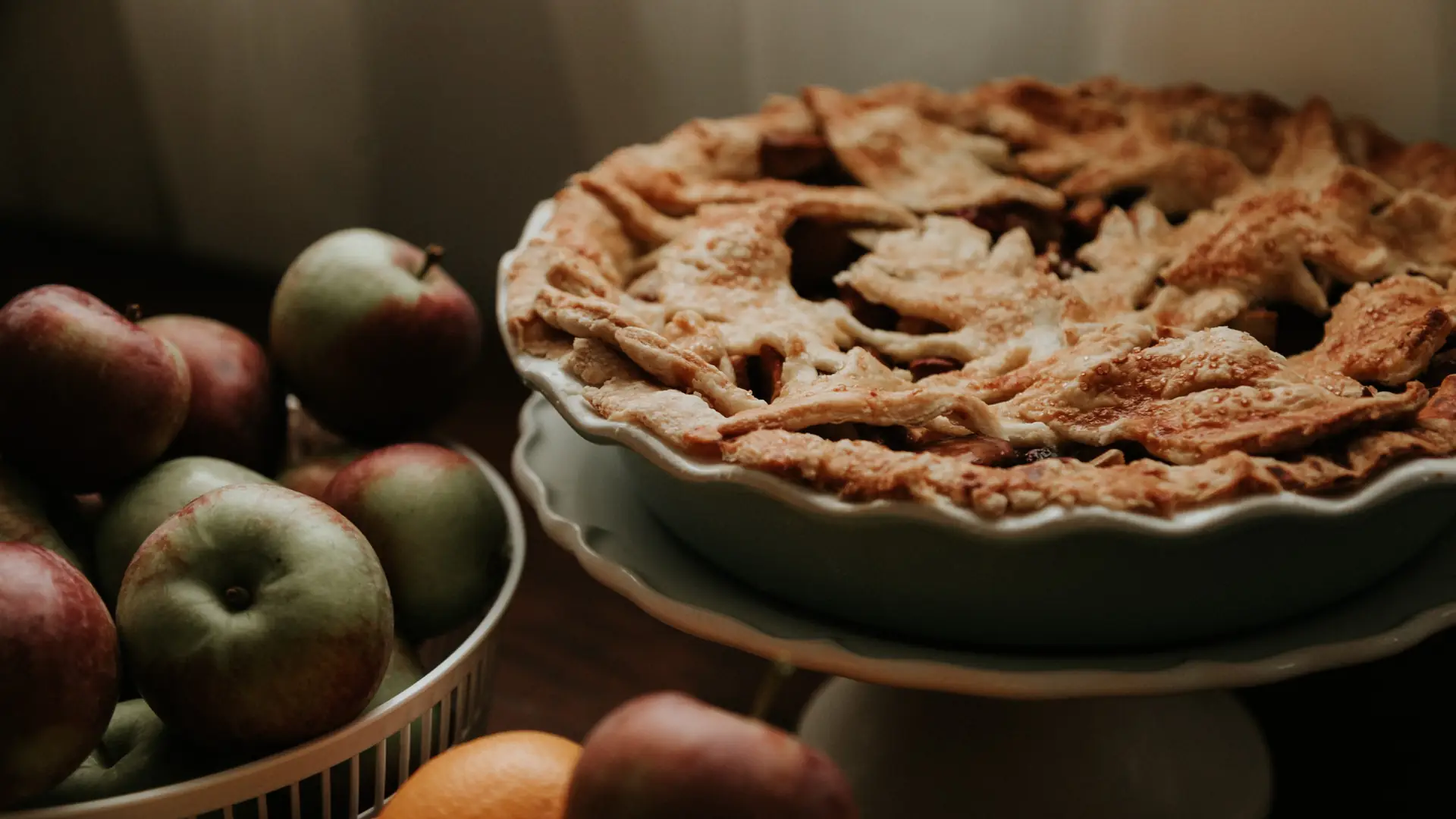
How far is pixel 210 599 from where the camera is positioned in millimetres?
625

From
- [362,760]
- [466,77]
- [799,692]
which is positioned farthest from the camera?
[466,77]

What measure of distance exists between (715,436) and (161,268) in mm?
1194

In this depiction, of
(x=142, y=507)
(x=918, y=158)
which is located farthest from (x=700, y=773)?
(x=918, y=158)

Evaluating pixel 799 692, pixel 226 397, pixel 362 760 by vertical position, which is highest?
pixel 226 397

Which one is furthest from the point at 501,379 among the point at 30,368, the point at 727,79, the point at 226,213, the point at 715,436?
the point at 715,436

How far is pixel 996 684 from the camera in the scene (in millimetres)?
579

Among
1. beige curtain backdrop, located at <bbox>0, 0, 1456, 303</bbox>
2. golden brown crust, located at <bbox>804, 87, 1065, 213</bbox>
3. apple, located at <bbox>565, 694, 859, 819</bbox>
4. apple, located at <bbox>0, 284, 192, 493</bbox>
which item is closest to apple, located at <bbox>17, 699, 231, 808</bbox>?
apple, located at <bbox>0, 284, 192, 493</bbox>

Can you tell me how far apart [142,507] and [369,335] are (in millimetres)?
177

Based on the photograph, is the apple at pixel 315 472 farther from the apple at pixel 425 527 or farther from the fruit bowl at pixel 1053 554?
the fruit bowl at pixel 1053 554

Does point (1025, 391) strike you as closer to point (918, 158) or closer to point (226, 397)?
point (918, 158)

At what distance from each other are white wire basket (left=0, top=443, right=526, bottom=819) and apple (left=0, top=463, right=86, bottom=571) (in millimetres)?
162

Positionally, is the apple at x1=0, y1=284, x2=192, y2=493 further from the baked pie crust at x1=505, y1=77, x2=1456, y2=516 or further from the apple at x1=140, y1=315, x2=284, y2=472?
the baked pie crust at x1=505, y1=77, x2=1456, y2=516

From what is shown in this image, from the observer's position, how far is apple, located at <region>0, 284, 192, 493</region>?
0.70 metres

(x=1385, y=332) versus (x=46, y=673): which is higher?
(x=1385, y=332)
